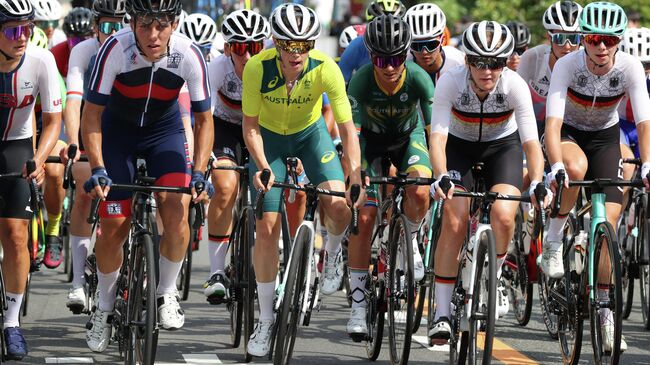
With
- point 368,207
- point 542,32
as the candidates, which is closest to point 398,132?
point 368,207

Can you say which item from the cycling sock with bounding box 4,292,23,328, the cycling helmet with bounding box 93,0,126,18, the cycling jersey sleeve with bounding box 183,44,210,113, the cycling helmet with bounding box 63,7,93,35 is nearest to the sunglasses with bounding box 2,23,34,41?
the cycling jersey sleeve with bounding box 183,44,210,113

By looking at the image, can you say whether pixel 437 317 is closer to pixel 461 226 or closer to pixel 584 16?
pixel 461 226

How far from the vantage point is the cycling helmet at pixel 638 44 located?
10.4 m

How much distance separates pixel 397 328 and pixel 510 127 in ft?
4.65

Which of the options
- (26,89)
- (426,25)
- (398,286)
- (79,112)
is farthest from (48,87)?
(426,25)

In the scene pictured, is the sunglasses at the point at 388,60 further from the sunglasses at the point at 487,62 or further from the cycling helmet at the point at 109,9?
the cycling helmet at the point at 109,9

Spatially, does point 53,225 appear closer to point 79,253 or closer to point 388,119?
point 79,253

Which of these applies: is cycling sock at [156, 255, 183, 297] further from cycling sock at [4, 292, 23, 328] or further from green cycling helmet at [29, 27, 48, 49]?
green cycling helmet at [29, 27, 48, 49]

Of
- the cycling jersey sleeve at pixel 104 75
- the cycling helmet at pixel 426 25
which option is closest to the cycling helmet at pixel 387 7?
the cycling helmet at pixel 426 25

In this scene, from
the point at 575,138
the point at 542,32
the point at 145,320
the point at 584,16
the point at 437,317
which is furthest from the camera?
the point at 542,32

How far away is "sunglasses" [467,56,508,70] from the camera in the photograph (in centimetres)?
866

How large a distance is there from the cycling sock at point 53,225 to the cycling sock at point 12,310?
3.15 meters

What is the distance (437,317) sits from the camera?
28.1ft

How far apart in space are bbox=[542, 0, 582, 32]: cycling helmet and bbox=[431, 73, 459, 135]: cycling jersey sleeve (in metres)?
2.88
